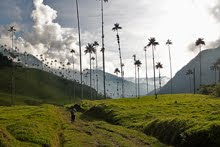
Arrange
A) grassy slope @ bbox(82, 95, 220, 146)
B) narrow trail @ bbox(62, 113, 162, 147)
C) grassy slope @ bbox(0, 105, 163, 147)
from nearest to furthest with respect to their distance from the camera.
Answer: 1. grassy slope @ bbox(0, 105, 163, 147)
2. grassy slope @ bbox(82, 95, 220, 146)
3. narrow trail @ bbox(62, 113, 162, 147)

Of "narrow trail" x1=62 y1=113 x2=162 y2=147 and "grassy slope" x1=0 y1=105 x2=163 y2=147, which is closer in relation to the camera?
"grassy slope" x1=0 y1=105 x2=163 y2=147

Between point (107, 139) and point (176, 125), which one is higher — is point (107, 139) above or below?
below

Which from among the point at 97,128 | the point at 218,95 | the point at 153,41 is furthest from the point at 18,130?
the point at 153,41

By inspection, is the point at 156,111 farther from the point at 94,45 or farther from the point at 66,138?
the point at 94,45

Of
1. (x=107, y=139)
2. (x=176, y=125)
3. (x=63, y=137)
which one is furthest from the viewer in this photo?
(x=176, y=125)

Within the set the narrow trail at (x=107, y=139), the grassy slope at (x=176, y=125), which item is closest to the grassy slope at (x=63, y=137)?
the narrow trail at (x=107, y=139)

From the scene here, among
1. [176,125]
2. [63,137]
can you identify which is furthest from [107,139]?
[176,125]

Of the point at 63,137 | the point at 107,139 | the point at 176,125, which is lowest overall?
the point at 107,139

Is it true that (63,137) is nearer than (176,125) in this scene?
Yes

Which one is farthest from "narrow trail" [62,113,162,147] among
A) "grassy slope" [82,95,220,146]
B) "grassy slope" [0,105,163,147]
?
"grassy slope" [82,95,220,146]

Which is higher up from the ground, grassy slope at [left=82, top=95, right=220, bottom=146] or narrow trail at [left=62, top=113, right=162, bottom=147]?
grassy slope at [left=82, top=95, right=220, bottom=146]

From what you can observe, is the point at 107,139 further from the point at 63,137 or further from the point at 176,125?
the point at 176,125

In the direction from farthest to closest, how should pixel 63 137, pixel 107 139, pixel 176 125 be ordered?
pixel 176 125
pixel 107 139
pixel 63 137

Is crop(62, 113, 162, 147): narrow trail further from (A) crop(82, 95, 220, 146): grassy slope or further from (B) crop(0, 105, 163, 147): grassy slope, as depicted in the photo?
(A) crop(82, 95, 220, 146): grassy slope
